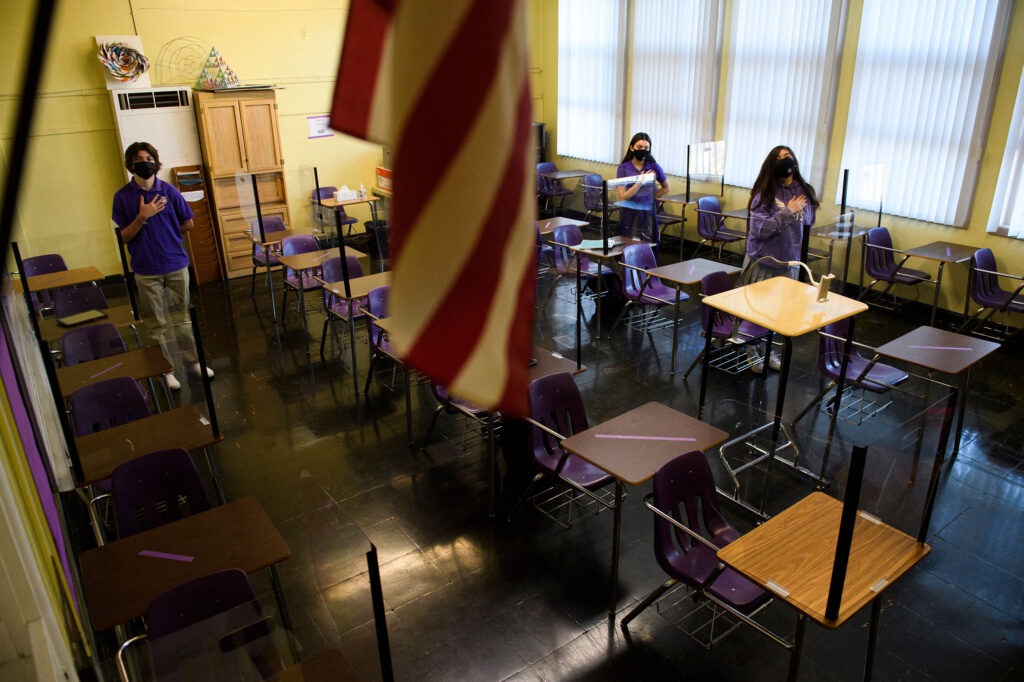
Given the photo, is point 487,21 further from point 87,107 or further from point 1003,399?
point 87,107

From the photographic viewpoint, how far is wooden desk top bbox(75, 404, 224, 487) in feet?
12.2

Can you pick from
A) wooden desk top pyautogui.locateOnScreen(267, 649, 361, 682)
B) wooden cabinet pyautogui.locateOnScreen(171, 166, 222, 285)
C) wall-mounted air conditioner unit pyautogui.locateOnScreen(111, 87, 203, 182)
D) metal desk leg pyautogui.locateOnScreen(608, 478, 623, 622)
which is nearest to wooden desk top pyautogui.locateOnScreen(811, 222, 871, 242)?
metal desk leg pyautogui.locateOnScreen(608, 478, 623, 622)

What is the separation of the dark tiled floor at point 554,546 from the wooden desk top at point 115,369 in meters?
0.78

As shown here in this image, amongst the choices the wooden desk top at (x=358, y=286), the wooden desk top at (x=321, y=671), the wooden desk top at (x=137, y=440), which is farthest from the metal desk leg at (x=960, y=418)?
the wooden desk top at (x=137, y=440)

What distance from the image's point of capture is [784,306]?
5.26 m

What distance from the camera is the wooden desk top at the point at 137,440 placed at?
3.73 meters

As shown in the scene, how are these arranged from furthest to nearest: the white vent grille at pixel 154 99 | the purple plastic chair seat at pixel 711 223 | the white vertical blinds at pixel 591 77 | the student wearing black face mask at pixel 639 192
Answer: the white vertical blinds at pixel 591 77 → the purple plastic chair seat at pixel 711 223 → the white vent grille at pixel 154 99 → the student wearing black face mask at pixel 639 192

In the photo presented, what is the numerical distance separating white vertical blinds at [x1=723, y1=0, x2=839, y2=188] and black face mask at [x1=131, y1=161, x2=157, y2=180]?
7180 mm

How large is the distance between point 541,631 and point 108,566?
6.82 feet

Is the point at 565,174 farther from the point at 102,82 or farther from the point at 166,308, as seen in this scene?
the point at 166,308

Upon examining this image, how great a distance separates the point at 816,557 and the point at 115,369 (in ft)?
13.9

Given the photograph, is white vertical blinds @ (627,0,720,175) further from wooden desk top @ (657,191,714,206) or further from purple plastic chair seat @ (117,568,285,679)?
purple plastic chair seat @ (117,568,285,679)

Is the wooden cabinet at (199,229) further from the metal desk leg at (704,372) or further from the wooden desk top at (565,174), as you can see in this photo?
the metal desk leg at (704,372)

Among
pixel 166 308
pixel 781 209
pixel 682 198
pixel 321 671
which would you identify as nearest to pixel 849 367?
pixel 781 209
